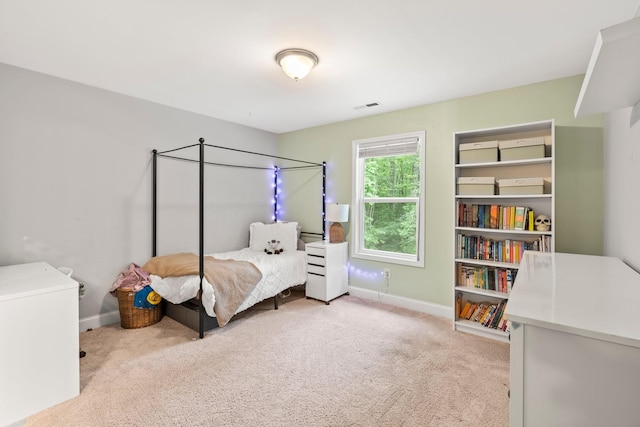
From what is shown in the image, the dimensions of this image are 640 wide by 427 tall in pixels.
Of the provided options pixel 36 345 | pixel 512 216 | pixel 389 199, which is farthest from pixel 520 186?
pixel 36 345

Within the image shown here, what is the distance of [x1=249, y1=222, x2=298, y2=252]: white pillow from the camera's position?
427 cm

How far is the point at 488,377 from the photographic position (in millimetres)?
2215

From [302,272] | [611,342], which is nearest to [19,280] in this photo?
[302,272]

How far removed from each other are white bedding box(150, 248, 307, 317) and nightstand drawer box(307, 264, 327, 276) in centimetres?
8

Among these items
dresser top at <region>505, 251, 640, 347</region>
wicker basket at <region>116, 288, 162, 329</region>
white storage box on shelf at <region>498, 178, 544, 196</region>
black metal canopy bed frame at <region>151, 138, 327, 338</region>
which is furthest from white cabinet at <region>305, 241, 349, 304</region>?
dresser top at <region>505, 251, 640, 347</region>

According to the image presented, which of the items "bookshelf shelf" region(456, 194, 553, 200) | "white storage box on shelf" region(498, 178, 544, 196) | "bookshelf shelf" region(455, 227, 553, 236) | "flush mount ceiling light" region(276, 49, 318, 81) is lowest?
"bookshelf shelf" region(455, 227, 553, 236)

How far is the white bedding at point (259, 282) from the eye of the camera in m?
2.89

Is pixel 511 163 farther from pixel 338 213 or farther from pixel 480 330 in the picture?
pixel 338 213

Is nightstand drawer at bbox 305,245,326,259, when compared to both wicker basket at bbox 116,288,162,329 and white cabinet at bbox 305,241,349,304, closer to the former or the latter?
white cabinet at bbox 305,241,349,304

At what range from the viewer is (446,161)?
3.39 metres

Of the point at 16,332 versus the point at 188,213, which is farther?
the point at 188,213

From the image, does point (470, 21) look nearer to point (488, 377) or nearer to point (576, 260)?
point (576, 260)

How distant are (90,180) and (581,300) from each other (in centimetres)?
378

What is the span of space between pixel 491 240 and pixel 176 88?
343 cm
